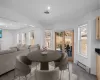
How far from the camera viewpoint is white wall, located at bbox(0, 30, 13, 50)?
997 centimetres

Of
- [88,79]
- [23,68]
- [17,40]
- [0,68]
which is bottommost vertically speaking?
[88,79]

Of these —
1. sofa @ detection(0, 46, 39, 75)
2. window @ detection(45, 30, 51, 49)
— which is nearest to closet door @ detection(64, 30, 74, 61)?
window @ detection(45, 30, 51, 49)

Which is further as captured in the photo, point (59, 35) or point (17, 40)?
point (17, 40)

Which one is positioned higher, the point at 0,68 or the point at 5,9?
the point at 5,9

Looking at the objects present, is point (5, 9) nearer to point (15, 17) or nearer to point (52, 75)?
point (15, 17)

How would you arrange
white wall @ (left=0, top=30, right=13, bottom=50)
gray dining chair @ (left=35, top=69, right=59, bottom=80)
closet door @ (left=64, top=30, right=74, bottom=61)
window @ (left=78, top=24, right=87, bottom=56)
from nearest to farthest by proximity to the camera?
1. gray dining chair @ (left=35, top=69, right=59, bottom=80)
2. window @ (left=78, top=24, right=87, bottom=56)
3. closet door @ (left=64, top=30, right=74, bottom=61)
4. white wall @ (left=0, top=30, right=13, bottom=50)

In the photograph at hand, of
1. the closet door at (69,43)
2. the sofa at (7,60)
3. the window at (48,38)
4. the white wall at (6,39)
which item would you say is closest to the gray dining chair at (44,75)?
the sofa at (7,60)

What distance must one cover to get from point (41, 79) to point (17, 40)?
941 cm

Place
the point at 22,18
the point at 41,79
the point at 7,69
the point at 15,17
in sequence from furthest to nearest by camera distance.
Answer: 1. the point at 22,18
2. the point at 15,17
3. the point at 7,69
4. the point at 41,79

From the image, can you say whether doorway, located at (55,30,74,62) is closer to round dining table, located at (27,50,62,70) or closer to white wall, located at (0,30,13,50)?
round dining table, located at (27,50,62,70)

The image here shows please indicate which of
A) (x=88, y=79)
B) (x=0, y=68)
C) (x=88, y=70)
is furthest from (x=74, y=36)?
Answer: (x=0, y=68)

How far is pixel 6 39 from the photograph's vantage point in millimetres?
10281

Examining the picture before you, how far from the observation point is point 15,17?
4.12m

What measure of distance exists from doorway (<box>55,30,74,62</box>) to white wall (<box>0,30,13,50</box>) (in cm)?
654
